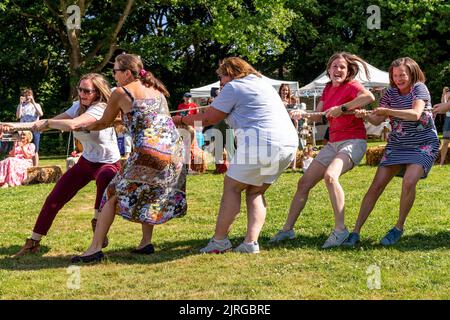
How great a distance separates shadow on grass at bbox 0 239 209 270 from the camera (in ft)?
19.5

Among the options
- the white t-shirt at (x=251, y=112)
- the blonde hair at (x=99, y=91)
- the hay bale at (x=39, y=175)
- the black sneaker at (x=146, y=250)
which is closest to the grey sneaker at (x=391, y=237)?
the white t-shirt at (x=251, y=112)

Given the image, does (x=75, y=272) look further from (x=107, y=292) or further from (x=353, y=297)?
(x=353, y=297)

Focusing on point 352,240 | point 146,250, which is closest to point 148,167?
point 146,250

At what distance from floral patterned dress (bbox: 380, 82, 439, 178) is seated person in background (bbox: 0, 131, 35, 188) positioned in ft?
27.8

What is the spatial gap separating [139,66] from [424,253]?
2868 mm

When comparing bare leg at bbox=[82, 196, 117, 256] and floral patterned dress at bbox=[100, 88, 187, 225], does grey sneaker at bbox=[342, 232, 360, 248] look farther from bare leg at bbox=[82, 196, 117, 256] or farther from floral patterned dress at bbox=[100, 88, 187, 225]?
bare leg at bbox=[82, 196, 117, 256]

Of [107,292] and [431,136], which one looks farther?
[431,136]

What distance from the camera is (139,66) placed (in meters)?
5.87

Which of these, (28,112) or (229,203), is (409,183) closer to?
(229,203)

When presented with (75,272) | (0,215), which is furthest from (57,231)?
(75,272)

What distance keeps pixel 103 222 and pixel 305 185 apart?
6.39 feet

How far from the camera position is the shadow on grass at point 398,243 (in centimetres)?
610

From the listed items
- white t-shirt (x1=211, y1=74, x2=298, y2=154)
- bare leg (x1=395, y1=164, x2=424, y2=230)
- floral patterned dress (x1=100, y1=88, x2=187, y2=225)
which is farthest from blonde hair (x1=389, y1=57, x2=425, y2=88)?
floral patterned dress (x1=100, y1=88, x2=187, y2=225)

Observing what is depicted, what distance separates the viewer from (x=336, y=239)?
20.3ft
